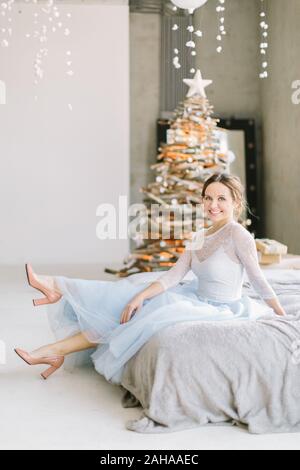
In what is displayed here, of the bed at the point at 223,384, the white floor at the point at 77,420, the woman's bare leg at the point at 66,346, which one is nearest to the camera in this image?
the white floor at the point at 77,420

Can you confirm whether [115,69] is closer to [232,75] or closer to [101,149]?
[101,149]

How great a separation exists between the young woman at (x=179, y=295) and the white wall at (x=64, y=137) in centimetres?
472

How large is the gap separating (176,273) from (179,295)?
10 centimetres

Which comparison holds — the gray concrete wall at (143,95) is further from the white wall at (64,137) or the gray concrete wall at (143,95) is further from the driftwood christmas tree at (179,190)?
the driftwood christmas tree at (179,190)

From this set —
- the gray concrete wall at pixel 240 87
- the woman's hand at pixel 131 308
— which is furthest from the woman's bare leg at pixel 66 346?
the gray concrete wall at pixel 240 87

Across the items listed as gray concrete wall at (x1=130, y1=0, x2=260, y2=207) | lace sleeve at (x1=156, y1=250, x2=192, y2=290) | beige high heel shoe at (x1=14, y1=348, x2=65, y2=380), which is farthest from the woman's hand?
gray concrete wall at (x1=130, y1=0, x2=260, y2=207)

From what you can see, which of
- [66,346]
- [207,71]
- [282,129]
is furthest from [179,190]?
[66,346]

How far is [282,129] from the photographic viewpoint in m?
7.31

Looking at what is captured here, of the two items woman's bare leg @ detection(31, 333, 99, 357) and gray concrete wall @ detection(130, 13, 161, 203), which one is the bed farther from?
gray concrete wall @ detection(130, 13, 161, 203)

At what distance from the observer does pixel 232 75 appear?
8.02m

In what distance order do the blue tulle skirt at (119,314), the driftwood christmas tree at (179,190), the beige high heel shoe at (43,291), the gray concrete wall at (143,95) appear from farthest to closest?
1. the gray concrete wall at (143,95)
2. the driftwood christmas tree at (179,190)
3. the beige high heel shoe at (43,291)
4. the blue tulle skirt at (119,314)

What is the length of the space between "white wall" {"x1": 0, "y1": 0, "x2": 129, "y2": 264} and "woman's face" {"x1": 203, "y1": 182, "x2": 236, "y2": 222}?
4858 mm

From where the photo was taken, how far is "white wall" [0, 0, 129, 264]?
289 inches

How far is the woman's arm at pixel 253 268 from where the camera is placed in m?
2.57
